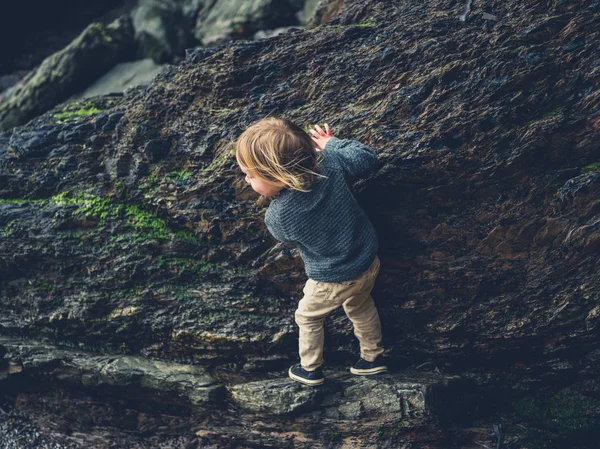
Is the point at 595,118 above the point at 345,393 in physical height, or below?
above

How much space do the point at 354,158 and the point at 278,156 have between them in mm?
800

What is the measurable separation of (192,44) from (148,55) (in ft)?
2.99

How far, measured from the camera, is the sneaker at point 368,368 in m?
5.78

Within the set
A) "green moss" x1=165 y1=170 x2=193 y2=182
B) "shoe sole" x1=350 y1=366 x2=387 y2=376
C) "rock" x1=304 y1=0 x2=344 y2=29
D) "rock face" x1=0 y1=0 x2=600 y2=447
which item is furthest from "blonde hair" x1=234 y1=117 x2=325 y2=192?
"rock" x1=304 y1=0 x2=344 y2=29

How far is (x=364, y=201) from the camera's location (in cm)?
557

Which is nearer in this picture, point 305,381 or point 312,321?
point 312,321

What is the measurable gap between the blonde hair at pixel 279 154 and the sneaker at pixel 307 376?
209 centimetres

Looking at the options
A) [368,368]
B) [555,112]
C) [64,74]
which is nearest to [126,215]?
[368,368]

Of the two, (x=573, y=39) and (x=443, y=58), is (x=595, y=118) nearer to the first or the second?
(x=573, y=39)

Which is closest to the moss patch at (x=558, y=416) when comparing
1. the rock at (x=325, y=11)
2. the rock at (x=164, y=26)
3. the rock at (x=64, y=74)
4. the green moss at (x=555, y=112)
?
the green moss at (x=555, y=112)

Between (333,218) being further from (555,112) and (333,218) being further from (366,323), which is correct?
(555,112)

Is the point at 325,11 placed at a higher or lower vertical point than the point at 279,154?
higher

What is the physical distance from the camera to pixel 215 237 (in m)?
6.14

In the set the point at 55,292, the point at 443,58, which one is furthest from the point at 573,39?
the point at 55,292
